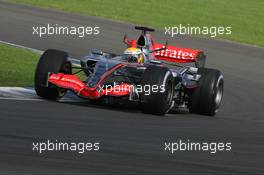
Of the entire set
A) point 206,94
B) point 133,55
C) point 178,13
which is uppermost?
point 133,55

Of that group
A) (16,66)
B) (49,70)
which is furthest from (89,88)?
(16,66)

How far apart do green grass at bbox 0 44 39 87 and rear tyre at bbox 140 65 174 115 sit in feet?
10.0

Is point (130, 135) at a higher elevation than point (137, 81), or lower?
lower

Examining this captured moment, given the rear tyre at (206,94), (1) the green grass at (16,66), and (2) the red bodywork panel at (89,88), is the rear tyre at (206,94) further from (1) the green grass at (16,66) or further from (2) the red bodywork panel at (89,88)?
(1) the green grass at (16,66)

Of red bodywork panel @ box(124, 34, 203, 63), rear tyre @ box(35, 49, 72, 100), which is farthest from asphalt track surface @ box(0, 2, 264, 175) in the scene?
red bodywork panel @ box(124, 34, 203, 63)

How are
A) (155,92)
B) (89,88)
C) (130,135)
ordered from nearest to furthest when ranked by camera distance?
(130,135), (155,92), (89,88)

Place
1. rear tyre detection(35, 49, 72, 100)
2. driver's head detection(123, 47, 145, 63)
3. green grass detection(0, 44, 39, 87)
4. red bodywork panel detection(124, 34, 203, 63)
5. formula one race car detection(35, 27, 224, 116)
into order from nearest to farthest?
formula one race car detection(35, 27, 224, 116), rear tyre detection(35, 49, 72, 100), driver's head detection(123, 47, 145, 63), green grass detection(0, 44, 39, 87), red bodywork panel detection(124, 34, 203, 63)

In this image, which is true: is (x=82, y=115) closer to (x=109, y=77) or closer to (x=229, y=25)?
(x=109, y=77)

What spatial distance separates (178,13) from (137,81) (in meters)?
16.3

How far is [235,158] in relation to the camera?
1126 cm

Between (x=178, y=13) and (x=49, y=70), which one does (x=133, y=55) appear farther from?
(x=178, y=13)

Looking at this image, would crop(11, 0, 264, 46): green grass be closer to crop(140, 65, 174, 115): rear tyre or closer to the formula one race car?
the formula one race car

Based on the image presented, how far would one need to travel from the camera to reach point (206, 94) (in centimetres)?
1612

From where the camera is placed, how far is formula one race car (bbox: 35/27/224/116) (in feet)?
48.9
